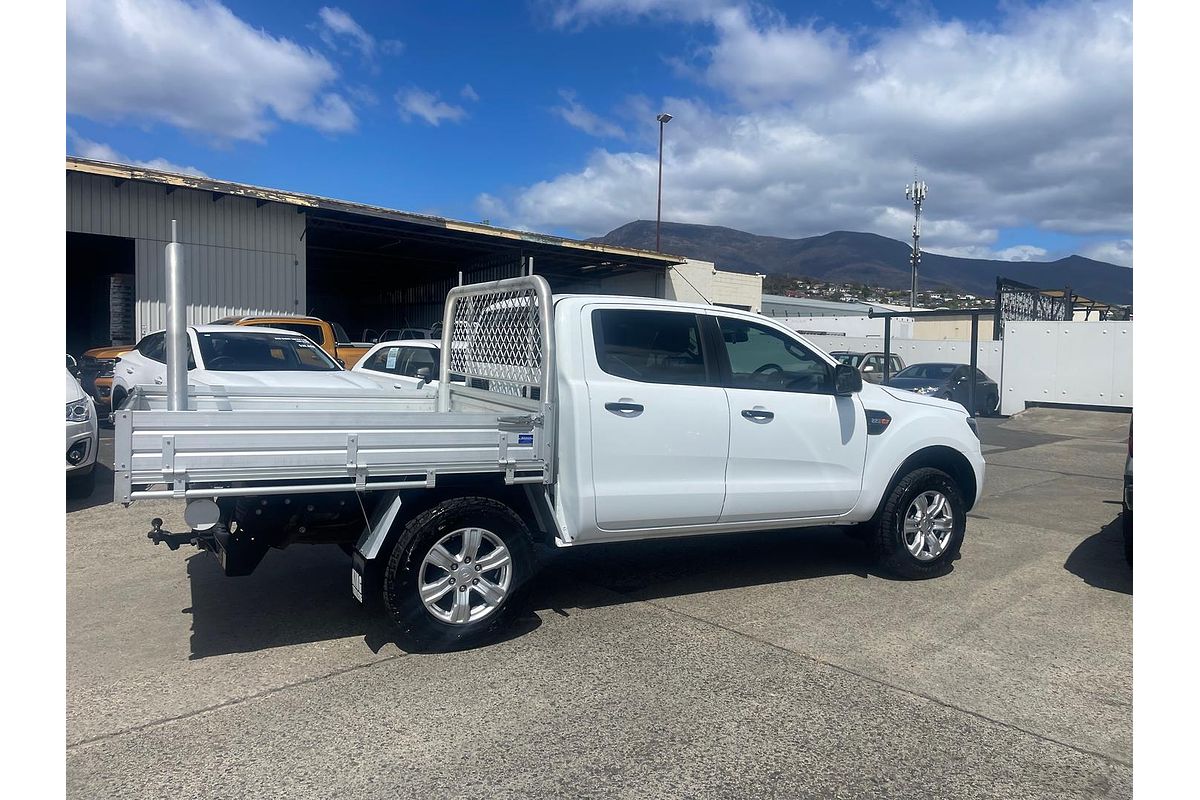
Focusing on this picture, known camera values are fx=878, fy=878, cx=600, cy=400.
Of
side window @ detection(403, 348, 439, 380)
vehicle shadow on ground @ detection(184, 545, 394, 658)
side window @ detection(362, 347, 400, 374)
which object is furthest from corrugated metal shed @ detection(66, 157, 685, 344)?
vehicle shadow on ground @ detection(184, 545, 394, 658)

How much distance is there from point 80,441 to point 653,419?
5961mm

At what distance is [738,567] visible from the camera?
659 centimetres

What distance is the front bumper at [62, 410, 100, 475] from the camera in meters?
8.02

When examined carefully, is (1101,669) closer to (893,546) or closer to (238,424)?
(893,546)

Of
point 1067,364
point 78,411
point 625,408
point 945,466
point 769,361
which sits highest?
point 1067,364

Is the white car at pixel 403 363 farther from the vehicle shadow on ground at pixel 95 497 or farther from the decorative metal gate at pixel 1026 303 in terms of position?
the decorative metal gate at pixel 1026 303

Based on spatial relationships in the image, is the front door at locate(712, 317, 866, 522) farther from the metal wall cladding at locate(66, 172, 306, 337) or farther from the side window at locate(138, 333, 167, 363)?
the metal wall cladding at locate(66, 172, 306, 337)

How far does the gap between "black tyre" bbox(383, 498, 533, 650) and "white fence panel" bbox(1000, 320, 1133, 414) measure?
2276 cm

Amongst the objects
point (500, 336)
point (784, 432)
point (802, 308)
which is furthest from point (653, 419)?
point (802, 308)

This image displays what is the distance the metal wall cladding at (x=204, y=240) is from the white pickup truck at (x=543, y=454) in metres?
15.2

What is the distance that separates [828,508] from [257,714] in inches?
148

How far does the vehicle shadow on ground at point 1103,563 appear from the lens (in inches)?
250

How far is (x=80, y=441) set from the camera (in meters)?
8.16

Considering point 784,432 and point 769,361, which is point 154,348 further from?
point 784,432
